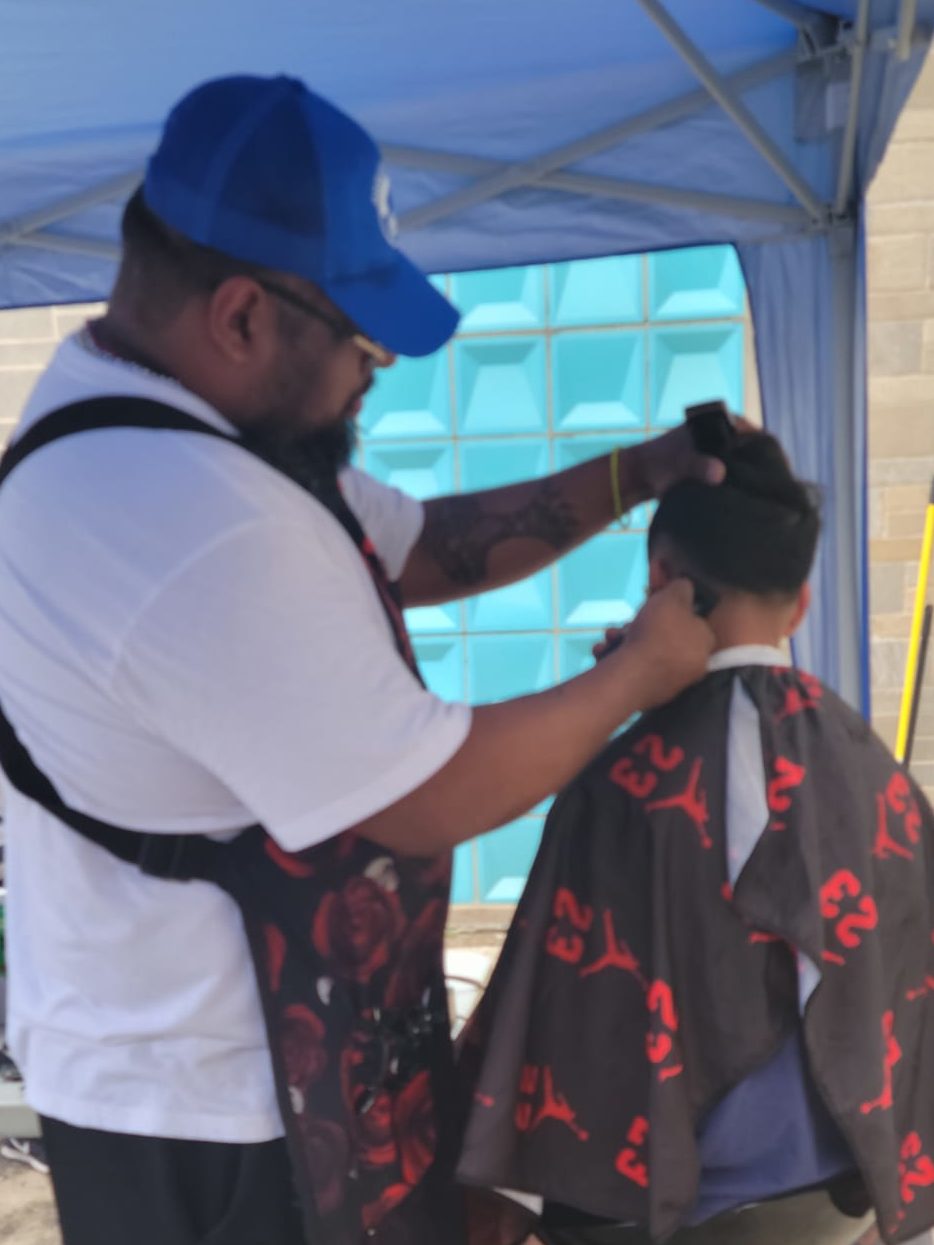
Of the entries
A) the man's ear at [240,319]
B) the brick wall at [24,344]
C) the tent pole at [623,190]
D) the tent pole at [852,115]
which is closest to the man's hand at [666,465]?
the man's ear at [240,319]

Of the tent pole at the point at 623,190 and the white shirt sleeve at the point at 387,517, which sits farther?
the tent pole at the point at 623,190

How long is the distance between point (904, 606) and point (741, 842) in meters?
2.39

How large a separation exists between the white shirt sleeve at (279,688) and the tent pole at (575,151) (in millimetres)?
1513

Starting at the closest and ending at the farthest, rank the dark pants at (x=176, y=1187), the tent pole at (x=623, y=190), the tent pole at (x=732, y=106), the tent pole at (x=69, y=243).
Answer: the dark pants at (x=176, y=1187) < the tent pole at (x=732, y=106) < the tent pole at (x=623, y=190) < the tent pole at (x=69, y=243)

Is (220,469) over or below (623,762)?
over

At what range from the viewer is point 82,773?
1.00 m

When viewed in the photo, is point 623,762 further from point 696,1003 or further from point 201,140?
point 201,140

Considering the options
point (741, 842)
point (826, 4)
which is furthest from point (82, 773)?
point (826, 4)

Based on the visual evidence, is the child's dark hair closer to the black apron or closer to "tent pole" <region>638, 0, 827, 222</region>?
Result: the black apron

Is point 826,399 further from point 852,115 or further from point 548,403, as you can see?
point 548,403

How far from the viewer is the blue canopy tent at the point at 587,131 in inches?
73.2

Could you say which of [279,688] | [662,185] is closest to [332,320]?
[279,688]

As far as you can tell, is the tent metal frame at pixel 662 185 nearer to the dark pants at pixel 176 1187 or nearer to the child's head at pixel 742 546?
the child's head at pixel 742 546

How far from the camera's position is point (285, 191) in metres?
1.00
